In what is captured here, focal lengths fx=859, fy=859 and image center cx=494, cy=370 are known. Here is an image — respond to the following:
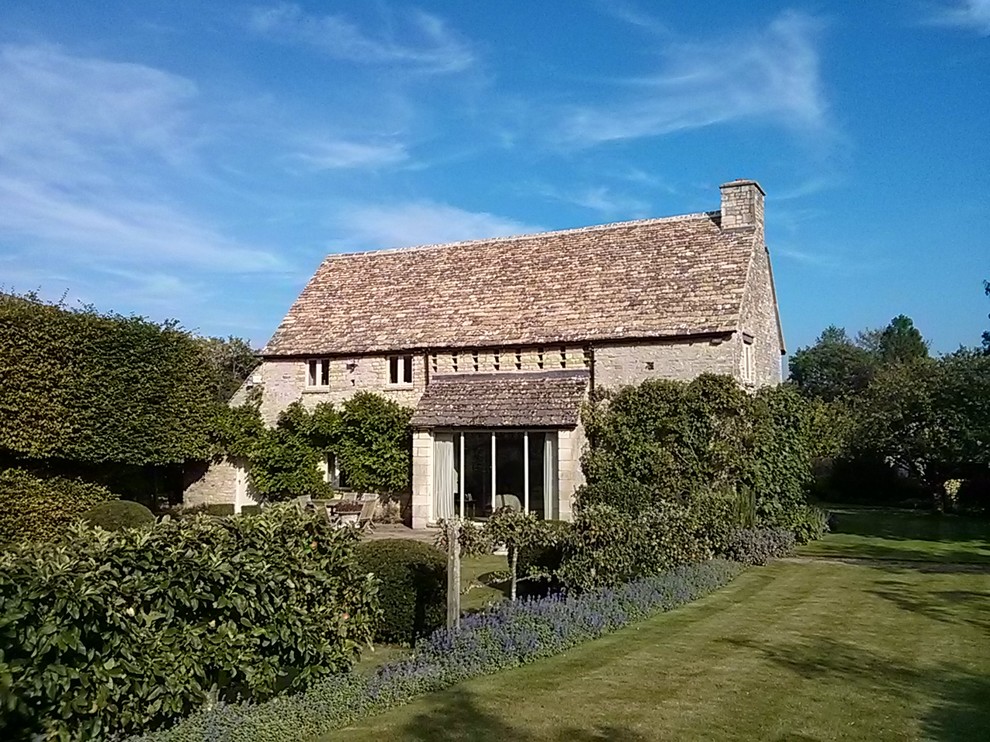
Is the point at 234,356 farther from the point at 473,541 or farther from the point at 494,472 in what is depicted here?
the point at 473,541

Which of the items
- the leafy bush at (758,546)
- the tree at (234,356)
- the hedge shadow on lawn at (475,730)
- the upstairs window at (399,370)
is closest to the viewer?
the hedge shadow on lawn at (475,730)

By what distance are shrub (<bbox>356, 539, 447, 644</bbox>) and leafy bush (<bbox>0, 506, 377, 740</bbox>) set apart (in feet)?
8.28

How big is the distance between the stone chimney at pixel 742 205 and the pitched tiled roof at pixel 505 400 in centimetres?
624

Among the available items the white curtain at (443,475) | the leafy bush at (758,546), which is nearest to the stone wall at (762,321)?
the leafy bush at (758,546)

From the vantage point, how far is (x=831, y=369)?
79.4 m

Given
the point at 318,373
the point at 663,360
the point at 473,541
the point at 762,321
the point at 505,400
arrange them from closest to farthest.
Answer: the point at 473,541 → the point at 663,360 → the point at 505,400 → the point at 762,321 → the point at 318,373

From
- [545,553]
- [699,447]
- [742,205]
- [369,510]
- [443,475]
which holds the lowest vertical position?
[545,553]

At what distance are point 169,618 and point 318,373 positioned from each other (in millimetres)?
20994

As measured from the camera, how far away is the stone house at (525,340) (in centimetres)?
2231

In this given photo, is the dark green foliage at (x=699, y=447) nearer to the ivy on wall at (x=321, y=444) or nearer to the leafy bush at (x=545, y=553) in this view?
the ivy on wall at (x=321, y=444)

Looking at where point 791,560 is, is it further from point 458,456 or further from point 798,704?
point 798,704

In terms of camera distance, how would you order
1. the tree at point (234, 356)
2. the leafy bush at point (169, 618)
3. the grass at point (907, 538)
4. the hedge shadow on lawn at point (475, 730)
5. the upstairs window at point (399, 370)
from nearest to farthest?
the leafy bush at point (169, 618)
the hedge shadow on lawn at point (475, 730)
the grass at point (907, 538)
the upstairs window at point (399, 370)
the tree at point (234, 356)

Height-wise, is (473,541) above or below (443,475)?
below

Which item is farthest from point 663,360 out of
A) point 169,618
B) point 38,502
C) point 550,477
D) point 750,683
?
point 169,618
